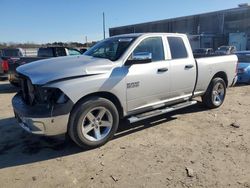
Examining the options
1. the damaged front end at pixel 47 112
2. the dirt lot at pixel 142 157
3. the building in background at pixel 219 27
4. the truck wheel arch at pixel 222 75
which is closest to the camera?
the dirt lot at pixel 142 157

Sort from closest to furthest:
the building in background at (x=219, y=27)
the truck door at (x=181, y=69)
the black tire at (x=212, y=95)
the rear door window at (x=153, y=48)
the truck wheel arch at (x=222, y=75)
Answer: the rear door window at (x=153, y=48), the truck door at (x=181, y=69), the black tire at (x=212, y=95), the truck wheel arch at (x=222, y=75), the building in background at (x=219, y=27)

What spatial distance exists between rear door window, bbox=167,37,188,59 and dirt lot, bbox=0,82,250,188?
147 cm

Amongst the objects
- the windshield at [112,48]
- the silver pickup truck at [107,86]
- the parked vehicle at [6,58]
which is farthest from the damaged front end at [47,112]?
the parked vehicle at [6,58]

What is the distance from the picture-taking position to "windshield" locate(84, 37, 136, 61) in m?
4.98

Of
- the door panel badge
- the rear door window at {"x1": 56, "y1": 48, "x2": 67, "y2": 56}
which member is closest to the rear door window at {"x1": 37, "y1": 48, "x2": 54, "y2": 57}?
the rear door window at {"x1": 56, "y1": 48, "x2": 67, "y2": 56}

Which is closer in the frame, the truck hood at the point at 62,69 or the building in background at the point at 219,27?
the truck hood at the point at 62,69

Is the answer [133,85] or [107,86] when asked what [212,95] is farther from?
[107,86]

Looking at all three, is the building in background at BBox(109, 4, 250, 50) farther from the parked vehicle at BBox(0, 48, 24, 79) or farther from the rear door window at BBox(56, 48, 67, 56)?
the parked vehicle at BBox(0, 48, 24, 79)

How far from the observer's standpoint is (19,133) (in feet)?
17.6

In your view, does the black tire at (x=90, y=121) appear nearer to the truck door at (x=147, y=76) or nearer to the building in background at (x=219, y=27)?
the truck door at (x=147, y=76)

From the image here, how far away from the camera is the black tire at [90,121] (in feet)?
13.9

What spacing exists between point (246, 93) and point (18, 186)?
8244 millimetres

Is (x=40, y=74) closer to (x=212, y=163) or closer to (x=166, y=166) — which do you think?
(x=166, y=166)

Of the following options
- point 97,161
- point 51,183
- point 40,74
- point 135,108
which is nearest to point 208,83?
point 135,108
